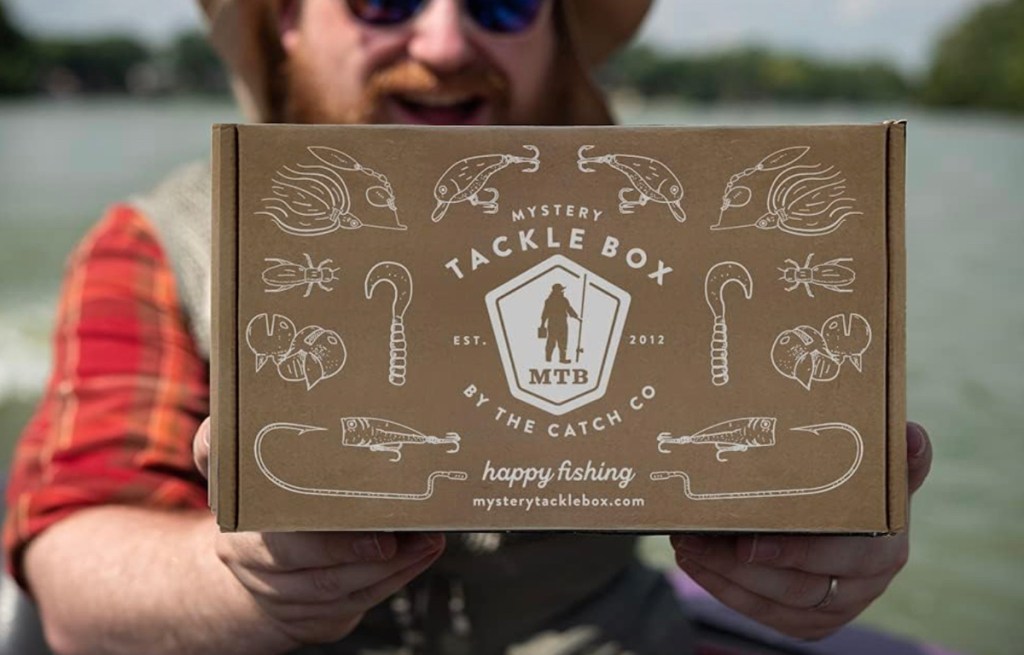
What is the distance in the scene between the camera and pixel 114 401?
1.11 meters

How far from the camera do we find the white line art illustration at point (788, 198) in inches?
27.4

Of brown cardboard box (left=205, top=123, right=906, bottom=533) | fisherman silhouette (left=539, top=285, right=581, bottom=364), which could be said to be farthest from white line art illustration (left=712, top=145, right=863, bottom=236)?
fisherman silhouette (left=539, top=285, right=581, bottom=364)

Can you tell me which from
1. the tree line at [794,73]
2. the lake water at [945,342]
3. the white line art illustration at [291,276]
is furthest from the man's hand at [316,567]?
the tree line at [794,73]

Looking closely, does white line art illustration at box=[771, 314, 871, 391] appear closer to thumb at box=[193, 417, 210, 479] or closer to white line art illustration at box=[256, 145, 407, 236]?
white line art illustration at box=[256, 145, 407, 236]

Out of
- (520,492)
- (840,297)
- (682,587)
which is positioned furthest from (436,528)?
(682,587)

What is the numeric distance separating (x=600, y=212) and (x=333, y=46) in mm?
768

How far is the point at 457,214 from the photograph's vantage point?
27.4 inches

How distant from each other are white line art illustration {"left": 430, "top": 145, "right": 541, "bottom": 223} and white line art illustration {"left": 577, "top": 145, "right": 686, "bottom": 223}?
4 centimetres

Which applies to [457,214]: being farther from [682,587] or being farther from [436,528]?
[682,587]

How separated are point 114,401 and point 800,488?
0.74 m

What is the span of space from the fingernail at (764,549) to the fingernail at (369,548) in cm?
27

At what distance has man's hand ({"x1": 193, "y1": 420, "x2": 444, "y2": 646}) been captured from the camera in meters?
0.75

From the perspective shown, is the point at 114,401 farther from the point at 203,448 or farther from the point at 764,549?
the point at 764,549

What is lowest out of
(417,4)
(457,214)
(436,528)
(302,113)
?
(436,528)
